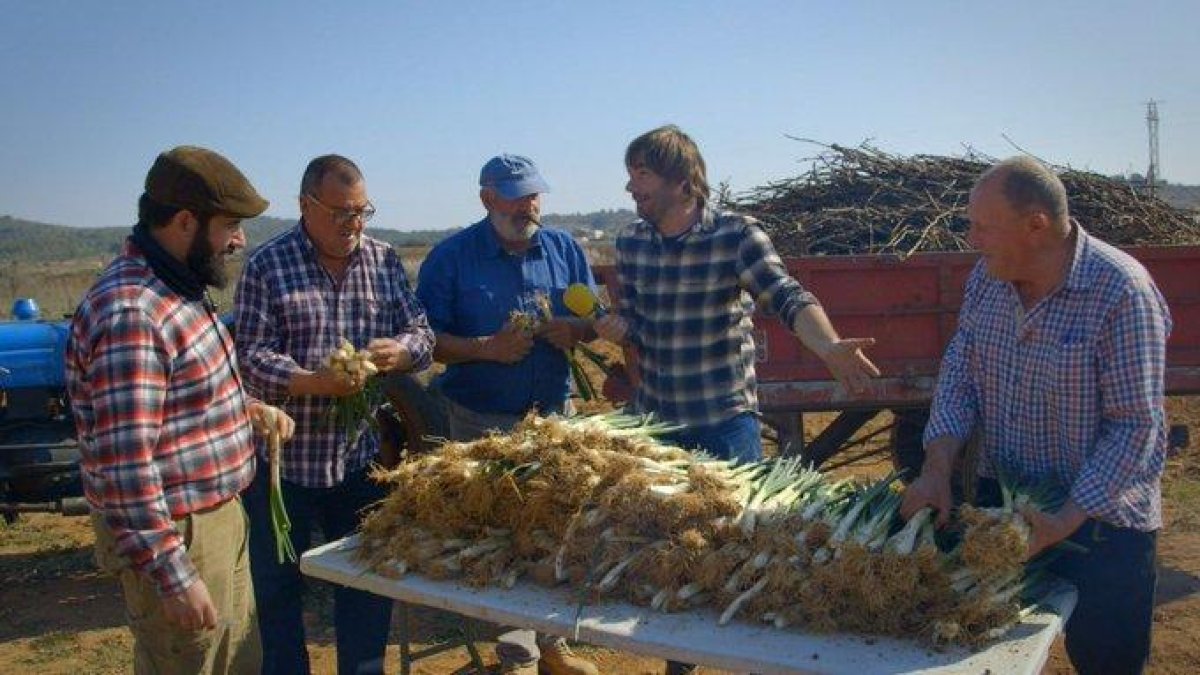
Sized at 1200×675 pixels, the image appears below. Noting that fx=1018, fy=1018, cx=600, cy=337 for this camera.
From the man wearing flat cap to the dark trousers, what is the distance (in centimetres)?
234

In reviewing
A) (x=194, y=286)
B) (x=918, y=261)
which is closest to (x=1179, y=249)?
(x=918, y=261)

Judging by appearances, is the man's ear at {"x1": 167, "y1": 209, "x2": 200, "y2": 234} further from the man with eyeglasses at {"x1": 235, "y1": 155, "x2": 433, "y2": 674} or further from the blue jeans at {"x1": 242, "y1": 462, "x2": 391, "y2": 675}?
the blue jeans at {"x1": 242, "y1": 462, "x2": 391, "y2": 675}

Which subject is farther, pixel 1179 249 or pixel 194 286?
pixel 1179 249

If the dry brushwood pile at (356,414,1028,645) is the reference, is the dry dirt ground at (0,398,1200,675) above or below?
below

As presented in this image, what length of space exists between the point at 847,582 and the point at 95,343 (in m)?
1.99

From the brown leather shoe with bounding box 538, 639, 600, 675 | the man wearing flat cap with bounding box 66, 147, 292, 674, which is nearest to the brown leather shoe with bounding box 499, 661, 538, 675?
the brown leather shoe with bounding box 538, 639, 600, 675

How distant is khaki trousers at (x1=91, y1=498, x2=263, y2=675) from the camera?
2.80 m

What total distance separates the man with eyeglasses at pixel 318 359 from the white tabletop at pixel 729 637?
0.91 metres

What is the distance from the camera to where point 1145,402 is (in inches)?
105

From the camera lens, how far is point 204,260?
2850mm

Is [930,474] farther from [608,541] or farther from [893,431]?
[893,431]

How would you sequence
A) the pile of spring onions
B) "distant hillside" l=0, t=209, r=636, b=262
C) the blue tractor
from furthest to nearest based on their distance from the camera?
"distant hillside" l=0, t=209, r=636, b=262
the blue tractor
the pile of spring onions

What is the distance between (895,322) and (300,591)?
369cm


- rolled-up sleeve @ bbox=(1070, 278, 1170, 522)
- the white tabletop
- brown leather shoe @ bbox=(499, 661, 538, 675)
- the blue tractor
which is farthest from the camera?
the blue tractor
